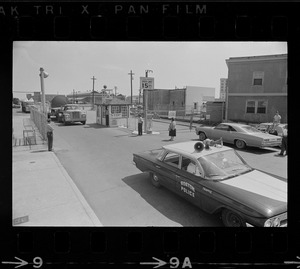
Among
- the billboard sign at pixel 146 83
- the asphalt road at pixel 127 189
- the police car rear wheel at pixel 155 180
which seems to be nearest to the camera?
the asphalt road at pixel 127 189

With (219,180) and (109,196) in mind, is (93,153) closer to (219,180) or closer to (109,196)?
(109,196)

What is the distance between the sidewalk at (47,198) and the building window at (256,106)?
1394cm

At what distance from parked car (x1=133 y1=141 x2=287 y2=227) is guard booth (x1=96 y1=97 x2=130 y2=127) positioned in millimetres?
14037

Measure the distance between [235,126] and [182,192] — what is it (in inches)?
263

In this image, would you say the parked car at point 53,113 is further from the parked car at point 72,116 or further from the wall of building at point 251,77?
the wall of building at point 251,77

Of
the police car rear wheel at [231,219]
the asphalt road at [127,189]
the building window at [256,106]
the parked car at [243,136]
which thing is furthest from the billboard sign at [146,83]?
the police car rear wheel at [231,219]

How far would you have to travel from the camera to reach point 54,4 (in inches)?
121

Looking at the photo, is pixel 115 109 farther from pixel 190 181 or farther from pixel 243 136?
pixel 190 181

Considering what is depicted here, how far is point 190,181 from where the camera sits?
418 cm

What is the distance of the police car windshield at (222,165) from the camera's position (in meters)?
4.04

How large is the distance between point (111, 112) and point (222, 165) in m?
15.6
